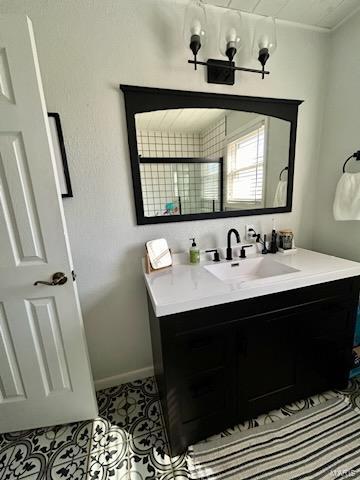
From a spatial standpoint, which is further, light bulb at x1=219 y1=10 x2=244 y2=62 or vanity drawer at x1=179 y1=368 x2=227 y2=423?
light bulb at x1=219 y1=10 x2=244 y2=62

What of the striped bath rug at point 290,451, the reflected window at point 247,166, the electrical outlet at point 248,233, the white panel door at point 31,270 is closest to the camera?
the white panel door at point 31,270

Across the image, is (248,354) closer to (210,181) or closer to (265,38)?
(210,181)

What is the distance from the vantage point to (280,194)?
1.65m

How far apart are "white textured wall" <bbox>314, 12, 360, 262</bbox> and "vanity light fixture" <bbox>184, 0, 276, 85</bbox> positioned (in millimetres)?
585

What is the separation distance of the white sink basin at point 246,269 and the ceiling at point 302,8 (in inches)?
63.1

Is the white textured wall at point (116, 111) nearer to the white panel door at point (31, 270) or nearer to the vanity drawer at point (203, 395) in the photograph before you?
the white panel door at point (31, 270)

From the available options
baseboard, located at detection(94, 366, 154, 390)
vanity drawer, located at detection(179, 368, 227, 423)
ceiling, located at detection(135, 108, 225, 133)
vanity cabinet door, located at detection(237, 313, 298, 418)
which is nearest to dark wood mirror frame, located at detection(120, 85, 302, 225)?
ceiling, located at detection(135, 108, 225, 133)

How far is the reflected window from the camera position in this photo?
149 centimetres

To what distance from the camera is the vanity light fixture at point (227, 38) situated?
1152 millimetres

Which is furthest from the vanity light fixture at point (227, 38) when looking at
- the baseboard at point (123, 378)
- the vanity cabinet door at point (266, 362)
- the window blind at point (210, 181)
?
the baseboard at point (123, 378)

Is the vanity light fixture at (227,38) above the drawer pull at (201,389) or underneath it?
above

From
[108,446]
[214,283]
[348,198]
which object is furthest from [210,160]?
[108,446]

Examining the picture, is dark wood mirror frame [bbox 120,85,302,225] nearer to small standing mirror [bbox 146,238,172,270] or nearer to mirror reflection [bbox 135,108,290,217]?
mirror reflection [bbox 135,108,290,217]

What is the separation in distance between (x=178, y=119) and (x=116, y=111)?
384 millimetres
